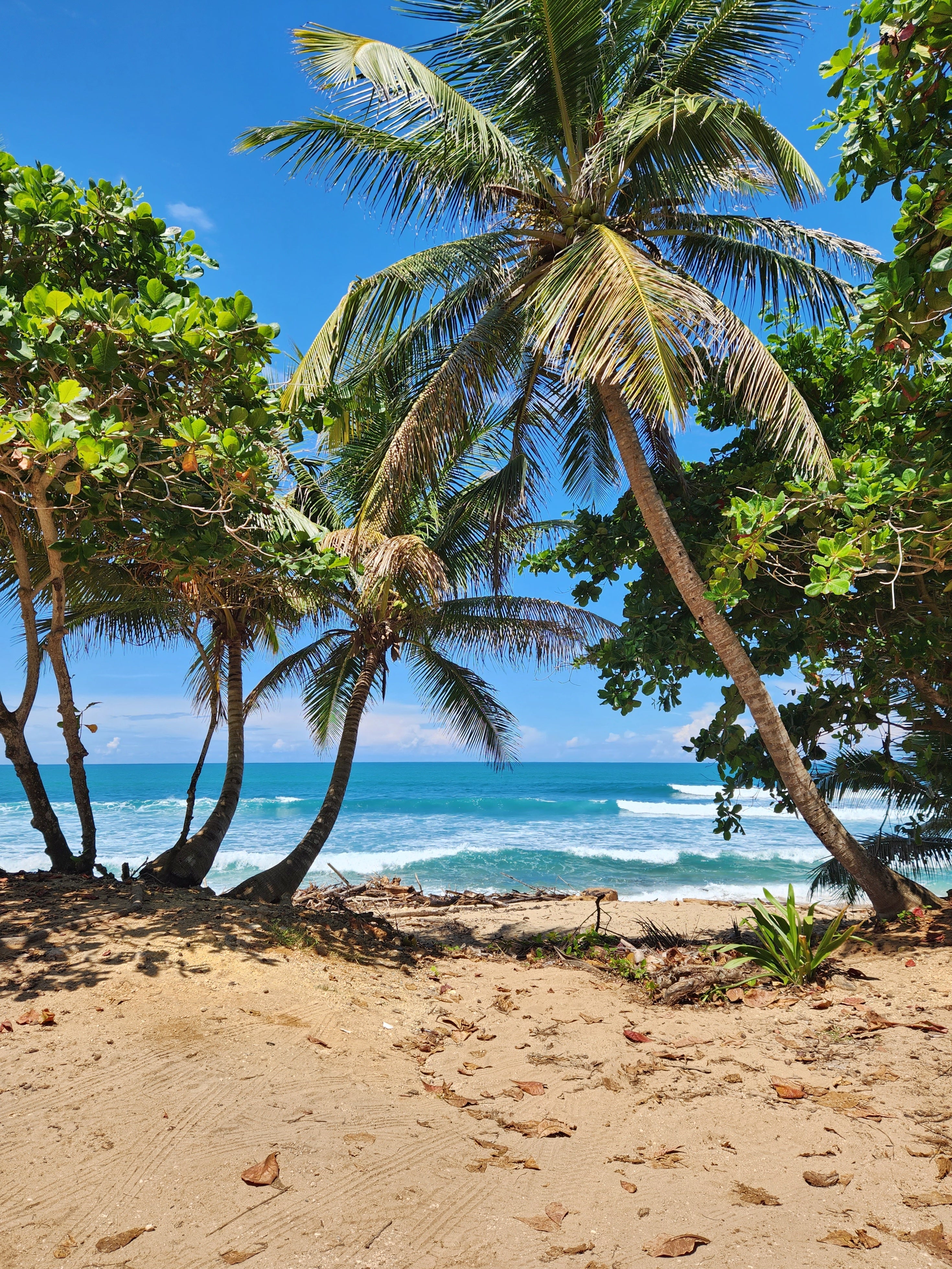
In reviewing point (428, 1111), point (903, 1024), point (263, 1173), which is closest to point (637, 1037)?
point (903, 1024)

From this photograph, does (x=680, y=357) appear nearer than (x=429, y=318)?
Yes

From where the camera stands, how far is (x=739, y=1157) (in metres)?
3.01

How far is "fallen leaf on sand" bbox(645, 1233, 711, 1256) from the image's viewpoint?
2363 mm

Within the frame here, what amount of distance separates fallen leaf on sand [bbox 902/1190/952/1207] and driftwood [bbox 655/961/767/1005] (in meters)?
2.68

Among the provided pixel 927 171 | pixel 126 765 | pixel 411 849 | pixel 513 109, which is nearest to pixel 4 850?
pixel 411 849

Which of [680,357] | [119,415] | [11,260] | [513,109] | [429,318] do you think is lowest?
[119,415]

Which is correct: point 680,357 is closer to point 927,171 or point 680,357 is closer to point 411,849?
point 927,171

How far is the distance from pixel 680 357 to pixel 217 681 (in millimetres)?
5555

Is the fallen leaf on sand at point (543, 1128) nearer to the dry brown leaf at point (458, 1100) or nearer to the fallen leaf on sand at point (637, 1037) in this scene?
the dry brown leaf at point (458, 1100)

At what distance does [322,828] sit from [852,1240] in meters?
6.72

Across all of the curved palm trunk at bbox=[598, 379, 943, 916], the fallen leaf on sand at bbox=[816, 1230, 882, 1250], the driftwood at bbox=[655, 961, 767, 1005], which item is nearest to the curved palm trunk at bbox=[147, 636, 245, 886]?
the driftwood at bbox=[655, 961, 767, 1005]

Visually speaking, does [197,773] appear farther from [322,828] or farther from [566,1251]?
[566,1251]

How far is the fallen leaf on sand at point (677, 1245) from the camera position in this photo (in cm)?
236

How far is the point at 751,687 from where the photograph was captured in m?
6.20
